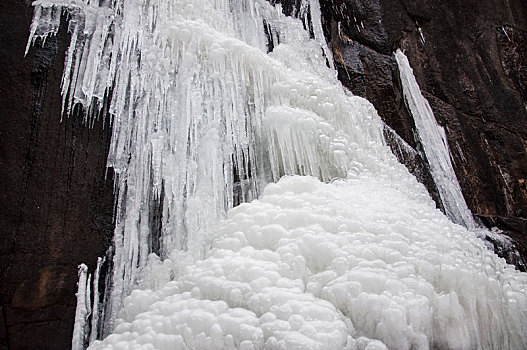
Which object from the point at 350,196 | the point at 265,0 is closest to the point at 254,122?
the point at 350,196

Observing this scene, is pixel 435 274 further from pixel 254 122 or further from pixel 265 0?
pixel 265 0

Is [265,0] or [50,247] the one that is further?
[265,0]

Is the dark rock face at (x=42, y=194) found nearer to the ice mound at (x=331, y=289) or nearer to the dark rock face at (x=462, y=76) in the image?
the ice mound at (x=331, y=289)

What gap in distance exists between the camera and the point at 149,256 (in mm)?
2807

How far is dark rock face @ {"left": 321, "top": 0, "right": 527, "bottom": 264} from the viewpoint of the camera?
5.18 metres

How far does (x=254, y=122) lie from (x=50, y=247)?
1.82 meters

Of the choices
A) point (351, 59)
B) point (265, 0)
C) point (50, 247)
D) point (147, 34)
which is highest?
point (265, 0)

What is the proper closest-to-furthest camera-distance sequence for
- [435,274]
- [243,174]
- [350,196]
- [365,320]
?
[365,320], [435,274], [350,196], [243,174]

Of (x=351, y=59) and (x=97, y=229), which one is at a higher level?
(x=351, y=59)

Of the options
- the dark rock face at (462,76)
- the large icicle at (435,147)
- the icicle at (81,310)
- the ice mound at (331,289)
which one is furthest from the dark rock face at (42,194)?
the large icicle at (435,147)

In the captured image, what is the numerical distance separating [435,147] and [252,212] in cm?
318

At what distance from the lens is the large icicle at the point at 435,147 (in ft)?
15.7

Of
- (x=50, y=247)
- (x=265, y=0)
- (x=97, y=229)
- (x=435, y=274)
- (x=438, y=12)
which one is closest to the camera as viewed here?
(x=435, y=274)

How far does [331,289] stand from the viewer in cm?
232
